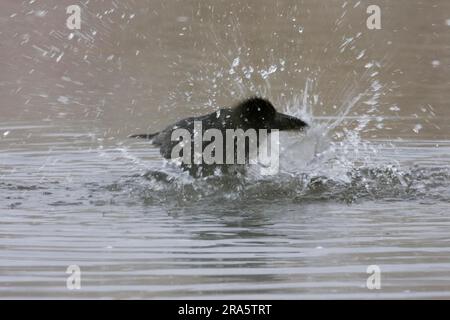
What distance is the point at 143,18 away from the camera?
1522cm

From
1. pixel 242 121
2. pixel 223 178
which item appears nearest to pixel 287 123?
pixel 242 121

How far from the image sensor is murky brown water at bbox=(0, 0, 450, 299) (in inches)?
207

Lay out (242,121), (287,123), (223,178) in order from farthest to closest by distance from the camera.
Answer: (287,123)
(242,121)
(223,178)

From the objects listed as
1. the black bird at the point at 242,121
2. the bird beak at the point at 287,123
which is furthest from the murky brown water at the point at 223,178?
the bird beak at the point at 287,123

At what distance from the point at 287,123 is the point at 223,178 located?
815 mm

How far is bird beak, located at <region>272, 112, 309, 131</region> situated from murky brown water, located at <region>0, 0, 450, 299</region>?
25 centimetres

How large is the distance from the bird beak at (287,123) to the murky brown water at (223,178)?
249mm

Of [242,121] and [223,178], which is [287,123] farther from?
[223,178]

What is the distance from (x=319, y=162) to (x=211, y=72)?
4.70 metres

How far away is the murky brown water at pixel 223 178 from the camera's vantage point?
525 centimetres

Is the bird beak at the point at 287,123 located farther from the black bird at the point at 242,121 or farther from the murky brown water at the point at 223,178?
the murky brown water at the point at 223,178

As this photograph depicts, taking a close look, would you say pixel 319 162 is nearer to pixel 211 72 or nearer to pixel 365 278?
pixel 365 278

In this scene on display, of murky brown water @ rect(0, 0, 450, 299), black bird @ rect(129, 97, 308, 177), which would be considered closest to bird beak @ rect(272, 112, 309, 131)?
black bird @ rect(129, 97, 308, 177)

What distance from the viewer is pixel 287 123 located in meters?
7.88
